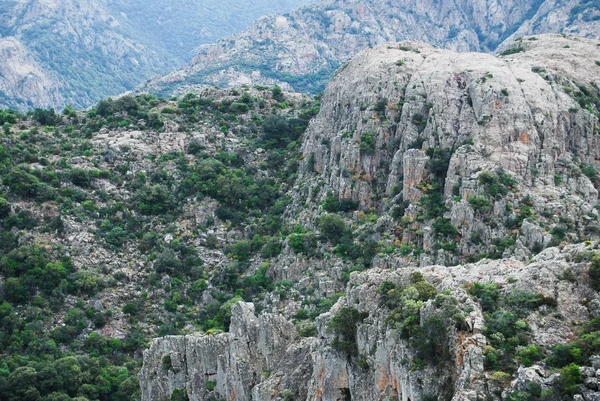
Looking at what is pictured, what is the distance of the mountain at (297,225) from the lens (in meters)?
57.1

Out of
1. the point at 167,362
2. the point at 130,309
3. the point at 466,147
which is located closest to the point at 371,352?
the point at 167,362

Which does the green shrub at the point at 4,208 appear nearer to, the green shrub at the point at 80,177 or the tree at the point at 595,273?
the green shrub at the point at 80,177

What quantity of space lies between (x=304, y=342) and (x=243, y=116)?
7280 centimetres

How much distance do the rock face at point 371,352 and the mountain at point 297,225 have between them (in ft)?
0.68

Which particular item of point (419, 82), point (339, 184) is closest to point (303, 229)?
point (339, 184)

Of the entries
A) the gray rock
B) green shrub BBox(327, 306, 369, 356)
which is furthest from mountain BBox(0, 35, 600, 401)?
the gray rock

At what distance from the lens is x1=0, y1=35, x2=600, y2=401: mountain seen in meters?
57.1

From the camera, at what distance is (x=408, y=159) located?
97375mm

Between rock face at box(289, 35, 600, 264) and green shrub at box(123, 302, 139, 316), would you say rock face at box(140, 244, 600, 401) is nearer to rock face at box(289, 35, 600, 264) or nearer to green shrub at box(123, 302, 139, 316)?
green shrub at box(123, 302, 139, 316)

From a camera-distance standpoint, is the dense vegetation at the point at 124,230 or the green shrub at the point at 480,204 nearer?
the green shrub at the point at 480,204

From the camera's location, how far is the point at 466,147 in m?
94.4

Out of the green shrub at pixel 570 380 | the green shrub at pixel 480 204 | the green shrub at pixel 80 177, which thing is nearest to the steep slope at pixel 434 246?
the green shrub at pixel 570 380

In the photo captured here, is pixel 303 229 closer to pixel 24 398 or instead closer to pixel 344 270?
pixel 344 270

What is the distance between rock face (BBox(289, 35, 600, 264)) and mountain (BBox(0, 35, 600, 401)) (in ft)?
0.89
